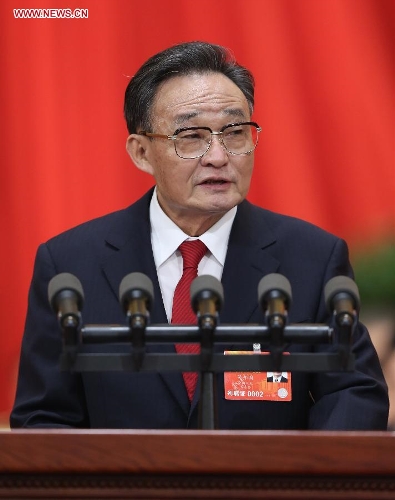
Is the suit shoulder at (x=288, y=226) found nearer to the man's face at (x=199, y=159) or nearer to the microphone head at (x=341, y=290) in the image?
the man's face at (x=199, y=159)

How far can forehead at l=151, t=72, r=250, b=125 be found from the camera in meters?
2.44

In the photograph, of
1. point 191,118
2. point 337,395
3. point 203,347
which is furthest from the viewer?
point 191,118

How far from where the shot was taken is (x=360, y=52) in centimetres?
288

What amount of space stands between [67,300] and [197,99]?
99 centimetres

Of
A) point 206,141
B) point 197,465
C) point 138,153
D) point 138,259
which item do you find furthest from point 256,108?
point 197,465

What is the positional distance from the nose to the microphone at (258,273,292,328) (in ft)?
2.63

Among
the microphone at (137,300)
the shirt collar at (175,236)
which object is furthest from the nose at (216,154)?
→ the microphone at (137,300)

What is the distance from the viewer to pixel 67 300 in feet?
5.24

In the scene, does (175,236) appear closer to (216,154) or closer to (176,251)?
(176,251)

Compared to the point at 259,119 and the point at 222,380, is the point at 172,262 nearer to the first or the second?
the point at 222,380

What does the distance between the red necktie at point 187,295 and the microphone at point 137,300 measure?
2.22ft

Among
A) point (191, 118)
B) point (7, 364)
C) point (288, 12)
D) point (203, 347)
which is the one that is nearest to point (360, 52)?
point (288, 12)

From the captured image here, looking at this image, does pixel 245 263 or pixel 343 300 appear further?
pixel 245 263

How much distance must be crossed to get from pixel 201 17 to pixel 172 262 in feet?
2.54
